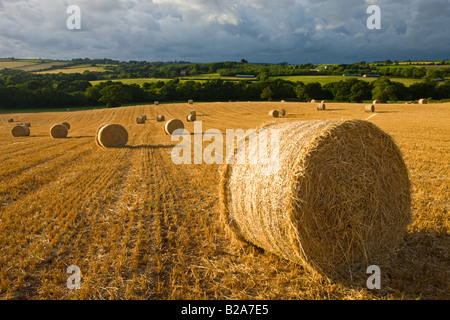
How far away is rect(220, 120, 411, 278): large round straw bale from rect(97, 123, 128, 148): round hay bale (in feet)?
43.7

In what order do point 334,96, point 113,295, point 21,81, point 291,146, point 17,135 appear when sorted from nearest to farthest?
1. point 113,295
2. point 291,146
3. point 17,135
4. point 334,96
5. point 21,81

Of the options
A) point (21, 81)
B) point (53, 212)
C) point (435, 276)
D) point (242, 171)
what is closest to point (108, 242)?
point (53, 212)

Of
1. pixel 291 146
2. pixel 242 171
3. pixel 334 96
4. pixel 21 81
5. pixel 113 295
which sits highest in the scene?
pixel 21 81

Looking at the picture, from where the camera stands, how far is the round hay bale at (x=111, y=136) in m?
15.9

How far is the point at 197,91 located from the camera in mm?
68000

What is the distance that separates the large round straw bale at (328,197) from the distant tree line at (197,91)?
57.9 m

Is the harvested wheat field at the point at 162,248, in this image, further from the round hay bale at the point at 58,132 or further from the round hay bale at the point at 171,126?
the round hay bale at the point at 58,132

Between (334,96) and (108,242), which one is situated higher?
(334,96)

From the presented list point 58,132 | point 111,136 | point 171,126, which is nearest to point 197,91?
point 171,126

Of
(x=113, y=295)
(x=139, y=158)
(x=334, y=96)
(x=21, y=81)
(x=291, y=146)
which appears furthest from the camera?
(x=21, y=81)

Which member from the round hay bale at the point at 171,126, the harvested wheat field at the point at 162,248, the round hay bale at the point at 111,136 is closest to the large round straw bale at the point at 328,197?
the harvested wheat field at the point at 162,248

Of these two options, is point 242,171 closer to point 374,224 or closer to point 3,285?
point 374,224

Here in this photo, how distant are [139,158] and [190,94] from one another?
57984 mm

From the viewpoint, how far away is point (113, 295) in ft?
12.0
